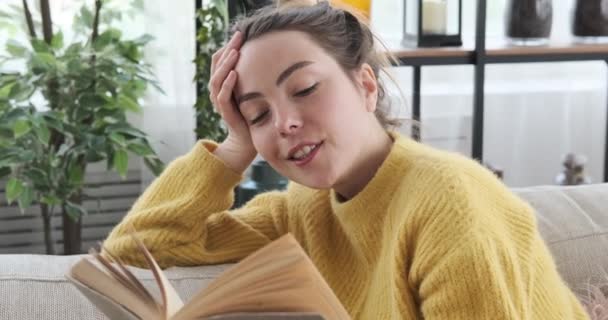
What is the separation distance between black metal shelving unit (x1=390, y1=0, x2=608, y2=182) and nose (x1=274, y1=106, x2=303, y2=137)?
1.14 m

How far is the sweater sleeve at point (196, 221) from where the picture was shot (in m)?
1.32

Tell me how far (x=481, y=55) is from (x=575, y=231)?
896 millimetres

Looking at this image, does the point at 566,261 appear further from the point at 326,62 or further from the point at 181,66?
the point at 181,66

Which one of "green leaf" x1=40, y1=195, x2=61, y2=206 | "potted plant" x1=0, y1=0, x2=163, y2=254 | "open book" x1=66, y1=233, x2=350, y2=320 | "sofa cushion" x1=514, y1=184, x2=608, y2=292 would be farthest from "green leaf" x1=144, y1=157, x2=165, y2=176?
"open book" x1=66, y1=233, x2=350, y2=320

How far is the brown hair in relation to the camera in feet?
3.76

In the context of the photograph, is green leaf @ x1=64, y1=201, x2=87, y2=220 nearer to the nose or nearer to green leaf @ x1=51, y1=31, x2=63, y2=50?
green leaf @ x1=51, y1=31, x2=63, y2=50

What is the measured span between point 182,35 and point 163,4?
9cm

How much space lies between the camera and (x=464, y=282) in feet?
3.07

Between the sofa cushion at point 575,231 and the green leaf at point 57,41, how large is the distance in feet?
3.93

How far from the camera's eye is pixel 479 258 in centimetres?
93

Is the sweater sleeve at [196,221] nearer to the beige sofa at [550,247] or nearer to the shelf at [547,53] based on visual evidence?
the beige sofa at [550,247]

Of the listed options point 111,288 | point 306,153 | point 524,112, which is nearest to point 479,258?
point 306,153

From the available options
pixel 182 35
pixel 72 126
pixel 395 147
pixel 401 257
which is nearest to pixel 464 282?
pixel 401 257

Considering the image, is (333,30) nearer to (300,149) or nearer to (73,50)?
(300,149)
